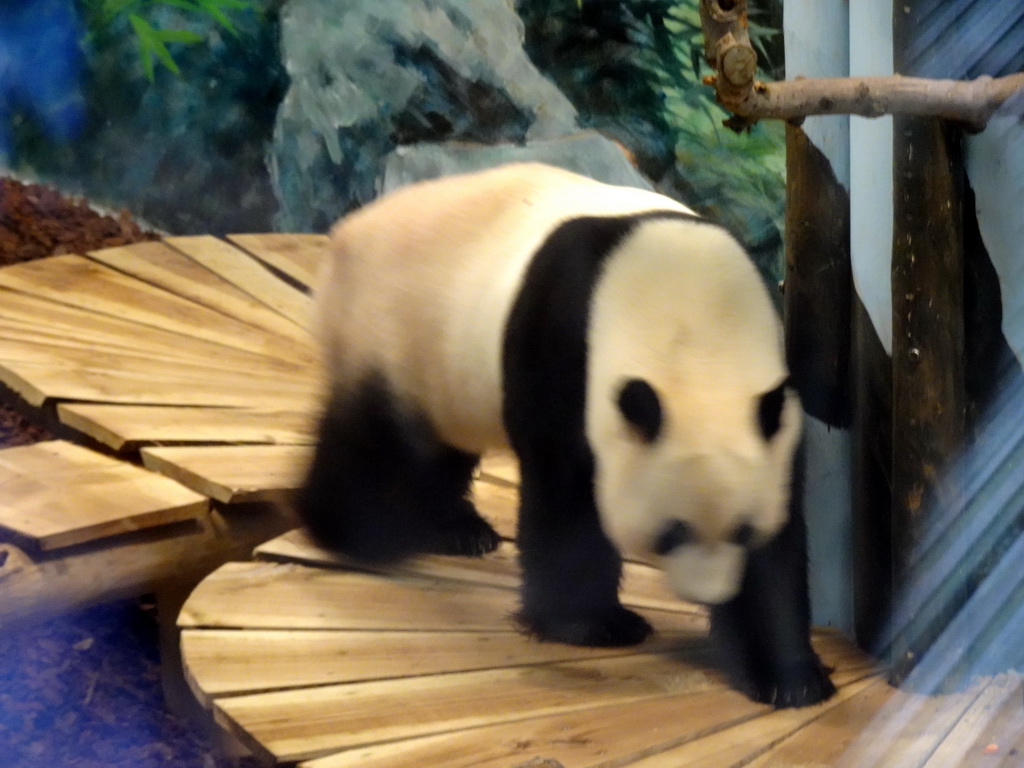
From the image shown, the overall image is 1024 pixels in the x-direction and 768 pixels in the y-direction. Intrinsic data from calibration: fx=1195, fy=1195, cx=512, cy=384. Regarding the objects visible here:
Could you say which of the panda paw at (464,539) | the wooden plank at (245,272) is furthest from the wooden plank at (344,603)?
the wooden plank at (245,272)

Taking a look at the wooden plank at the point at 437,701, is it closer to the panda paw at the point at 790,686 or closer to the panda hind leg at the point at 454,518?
the panda paw at the point at 790,686

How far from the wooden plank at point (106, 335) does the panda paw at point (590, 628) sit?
130cm

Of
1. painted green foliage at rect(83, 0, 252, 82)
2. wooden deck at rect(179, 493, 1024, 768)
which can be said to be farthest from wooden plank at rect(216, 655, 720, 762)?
painted green foliage at rect(83, 0, 252, 82)

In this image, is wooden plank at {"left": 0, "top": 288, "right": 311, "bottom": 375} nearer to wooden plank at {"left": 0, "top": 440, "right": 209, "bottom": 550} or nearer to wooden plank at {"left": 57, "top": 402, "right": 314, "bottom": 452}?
wooden plank at {"left": 57, "top": 402, "right": 314, "bottom": 452}

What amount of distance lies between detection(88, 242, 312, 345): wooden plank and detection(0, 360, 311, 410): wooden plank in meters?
0.18

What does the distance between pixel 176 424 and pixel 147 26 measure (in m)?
0.90

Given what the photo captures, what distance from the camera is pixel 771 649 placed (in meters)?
1.79

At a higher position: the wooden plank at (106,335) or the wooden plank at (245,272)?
the wooden plank at (245,272)

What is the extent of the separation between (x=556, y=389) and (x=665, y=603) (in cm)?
50

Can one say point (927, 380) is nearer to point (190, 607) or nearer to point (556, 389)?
point (556, 389)

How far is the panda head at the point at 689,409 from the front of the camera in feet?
5.45

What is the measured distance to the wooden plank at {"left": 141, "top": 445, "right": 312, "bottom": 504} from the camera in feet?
8.09

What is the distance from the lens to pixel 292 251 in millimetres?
2639

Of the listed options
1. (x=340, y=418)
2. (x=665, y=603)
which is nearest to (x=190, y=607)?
(x=340, y=418)
